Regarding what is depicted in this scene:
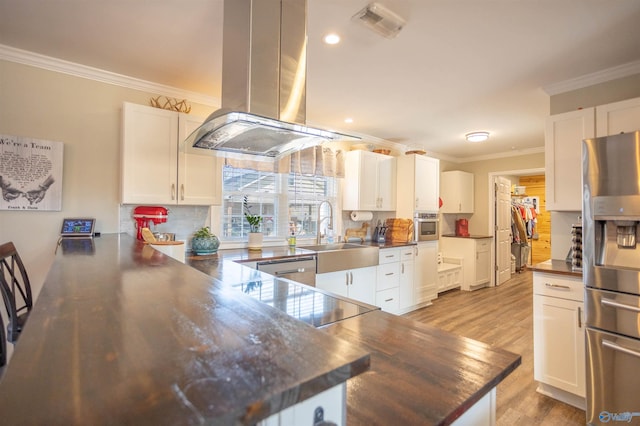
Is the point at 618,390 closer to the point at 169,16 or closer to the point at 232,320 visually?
the point at 232,320

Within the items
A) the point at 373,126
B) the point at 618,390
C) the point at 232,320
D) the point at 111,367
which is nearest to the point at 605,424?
the point at 618,390

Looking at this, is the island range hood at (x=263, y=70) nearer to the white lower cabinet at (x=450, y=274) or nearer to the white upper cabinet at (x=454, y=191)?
the white lower cabinet at (x=450, y=274)

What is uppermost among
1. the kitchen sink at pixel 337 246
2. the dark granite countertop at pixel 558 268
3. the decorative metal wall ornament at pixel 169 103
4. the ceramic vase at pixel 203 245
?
the decorative metal wall ornament at pixel 169 103

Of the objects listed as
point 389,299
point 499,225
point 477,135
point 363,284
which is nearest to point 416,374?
point 363,284

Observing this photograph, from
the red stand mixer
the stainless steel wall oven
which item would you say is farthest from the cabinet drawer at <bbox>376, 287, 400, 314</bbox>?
the red stand mixer

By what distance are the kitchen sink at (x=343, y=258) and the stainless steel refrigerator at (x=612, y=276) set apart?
6.54 ft

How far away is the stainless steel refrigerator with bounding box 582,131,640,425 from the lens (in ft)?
5.90

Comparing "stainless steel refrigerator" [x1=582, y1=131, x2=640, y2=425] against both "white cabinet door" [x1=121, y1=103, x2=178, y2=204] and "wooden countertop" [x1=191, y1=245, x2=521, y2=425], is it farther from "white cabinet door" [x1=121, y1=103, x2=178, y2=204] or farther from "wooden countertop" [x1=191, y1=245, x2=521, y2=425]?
"white cabinet door" [x1=121, y1=103, x2=178, y2=204]

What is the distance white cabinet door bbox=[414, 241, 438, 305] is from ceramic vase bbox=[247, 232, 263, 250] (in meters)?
2.33

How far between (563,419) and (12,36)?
15.1ft

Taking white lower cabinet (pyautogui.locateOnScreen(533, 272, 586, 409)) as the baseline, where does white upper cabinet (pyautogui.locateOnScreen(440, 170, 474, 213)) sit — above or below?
above

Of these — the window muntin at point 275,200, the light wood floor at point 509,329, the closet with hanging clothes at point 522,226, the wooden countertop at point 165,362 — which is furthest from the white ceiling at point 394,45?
the closet with hanging clothes at point 522,226

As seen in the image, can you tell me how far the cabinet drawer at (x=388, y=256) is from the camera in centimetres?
381

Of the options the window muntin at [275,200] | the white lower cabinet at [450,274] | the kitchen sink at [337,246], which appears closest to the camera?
the window muntin at [275,200]
